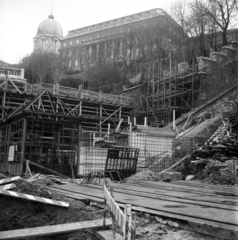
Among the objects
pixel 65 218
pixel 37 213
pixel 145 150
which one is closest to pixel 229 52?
pixel 145 150

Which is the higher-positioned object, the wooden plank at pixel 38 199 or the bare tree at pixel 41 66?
the bare tree at pixel 41 66

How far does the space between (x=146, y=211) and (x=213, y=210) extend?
1.14 meters

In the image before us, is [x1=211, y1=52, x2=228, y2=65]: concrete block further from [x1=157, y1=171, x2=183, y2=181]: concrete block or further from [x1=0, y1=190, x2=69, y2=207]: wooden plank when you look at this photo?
[x1=0, y1=190, x2=69, y2=207]: wooden plank

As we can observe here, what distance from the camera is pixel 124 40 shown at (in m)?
45.6

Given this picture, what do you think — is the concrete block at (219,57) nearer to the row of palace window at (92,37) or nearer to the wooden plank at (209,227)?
the row of palace window at (92,37)

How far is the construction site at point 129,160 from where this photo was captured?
4.85 m

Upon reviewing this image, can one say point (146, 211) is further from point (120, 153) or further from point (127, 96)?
point (127, 96)

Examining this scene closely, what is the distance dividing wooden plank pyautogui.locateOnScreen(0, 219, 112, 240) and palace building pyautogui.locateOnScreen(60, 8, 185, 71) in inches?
1082

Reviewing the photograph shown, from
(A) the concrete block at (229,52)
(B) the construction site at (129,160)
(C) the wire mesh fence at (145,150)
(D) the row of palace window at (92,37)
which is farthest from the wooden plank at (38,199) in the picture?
(D) the row of palace window at (92,37)

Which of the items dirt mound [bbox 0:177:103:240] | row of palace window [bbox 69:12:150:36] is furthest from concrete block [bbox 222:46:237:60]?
dirt mound [bbox 0:177:103:240]

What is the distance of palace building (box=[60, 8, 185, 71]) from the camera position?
36.5 meters

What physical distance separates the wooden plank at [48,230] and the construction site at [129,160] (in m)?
0.02

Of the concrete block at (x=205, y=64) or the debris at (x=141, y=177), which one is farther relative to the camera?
the concrete block at (x=205, y=64)

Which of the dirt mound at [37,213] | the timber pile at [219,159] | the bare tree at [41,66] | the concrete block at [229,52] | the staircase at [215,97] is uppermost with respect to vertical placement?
the bare tree at [41,66]
